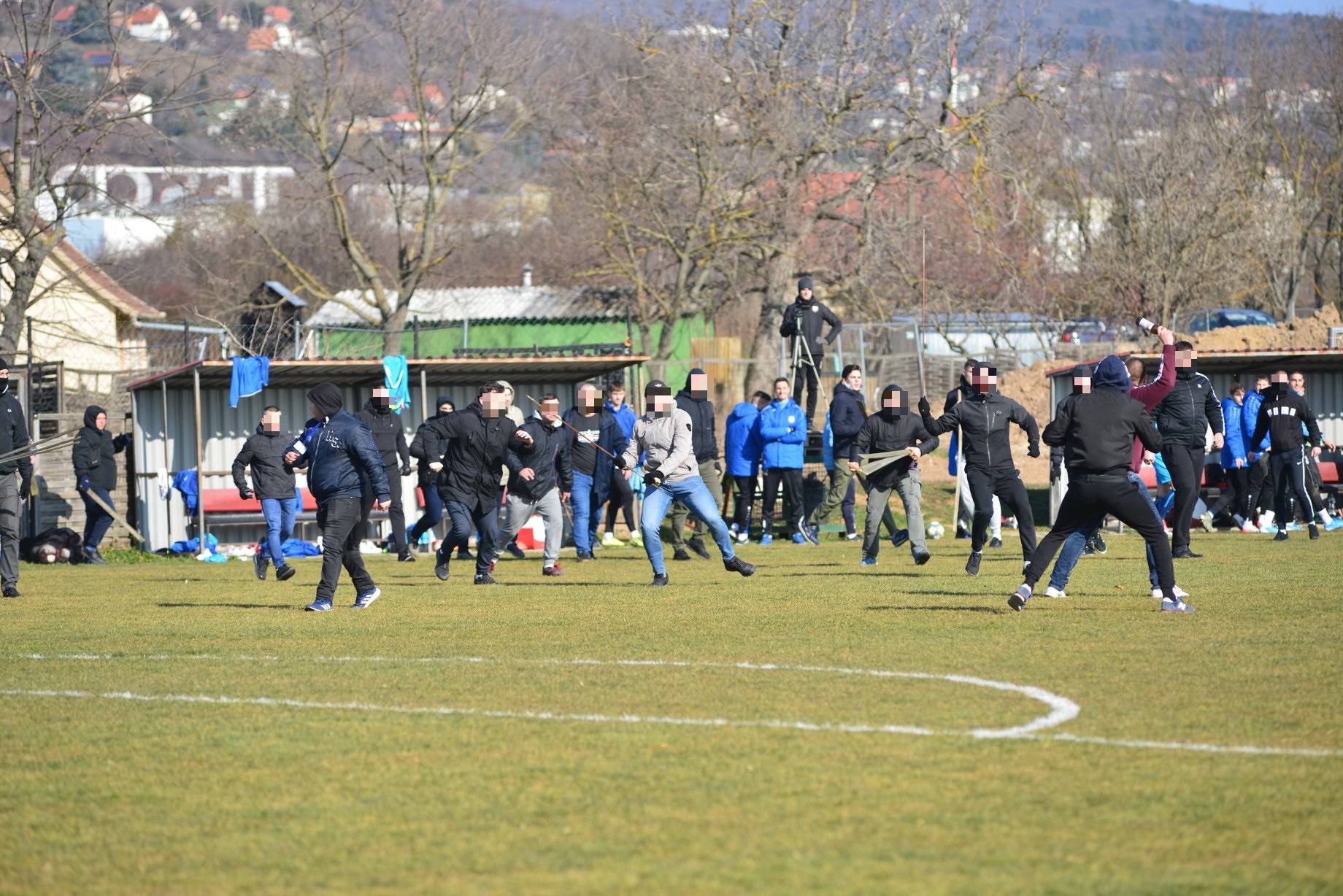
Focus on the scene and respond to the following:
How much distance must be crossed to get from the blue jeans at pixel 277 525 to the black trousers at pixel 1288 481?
11.6 m

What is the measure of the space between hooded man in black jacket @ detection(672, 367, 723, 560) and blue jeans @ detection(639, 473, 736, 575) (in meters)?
3.25

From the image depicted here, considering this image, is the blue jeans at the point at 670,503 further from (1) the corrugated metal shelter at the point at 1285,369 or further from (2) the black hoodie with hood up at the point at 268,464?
(1) the corrugated metal shelter at the point at 1285,369

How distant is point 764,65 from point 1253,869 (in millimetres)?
32824

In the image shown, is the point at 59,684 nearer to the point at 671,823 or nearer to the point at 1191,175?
the point at 671,823

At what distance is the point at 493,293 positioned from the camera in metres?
50.7

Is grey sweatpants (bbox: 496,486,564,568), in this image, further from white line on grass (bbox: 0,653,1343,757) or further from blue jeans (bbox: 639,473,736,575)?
white line on grass (bbox: 0,653,1343,757)

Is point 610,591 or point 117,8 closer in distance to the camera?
point 610,591

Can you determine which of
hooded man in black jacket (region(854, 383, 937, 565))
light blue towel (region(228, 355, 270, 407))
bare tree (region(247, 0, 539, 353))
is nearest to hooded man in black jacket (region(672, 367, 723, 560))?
hooded man in black jacket (region(854, 383, 937, 565))

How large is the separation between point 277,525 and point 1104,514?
9.12 m

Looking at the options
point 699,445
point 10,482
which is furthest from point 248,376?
point 10,482

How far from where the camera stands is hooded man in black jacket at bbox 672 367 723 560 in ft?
63.1

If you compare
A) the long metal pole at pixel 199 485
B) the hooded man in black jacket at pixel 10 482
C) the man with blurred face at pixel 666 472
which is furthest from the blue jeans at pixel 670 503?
the long metal pole at pixel 199 485

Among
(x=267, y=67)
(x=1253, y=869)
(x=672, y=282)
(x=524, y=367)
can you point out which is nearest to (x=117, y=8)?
(x=267, y=67)

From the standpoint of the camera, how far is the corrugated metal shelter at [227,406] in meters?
23.8
